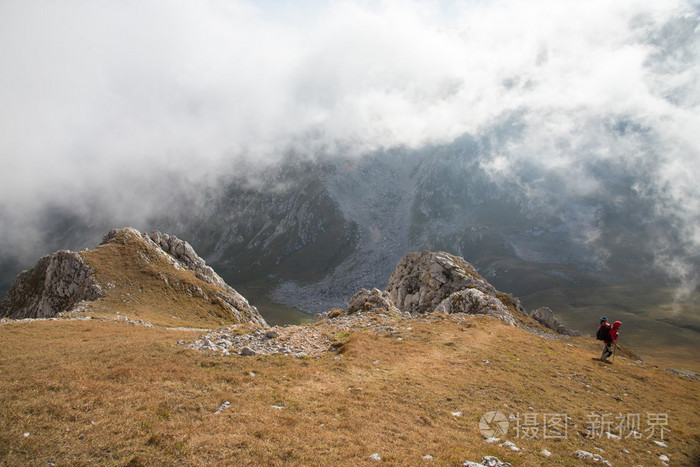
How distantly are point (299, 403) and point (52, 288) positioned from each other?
75.1m

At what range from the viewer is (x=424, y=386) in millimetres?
20391

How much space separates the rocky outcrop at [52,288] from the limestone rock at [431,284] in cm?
5829

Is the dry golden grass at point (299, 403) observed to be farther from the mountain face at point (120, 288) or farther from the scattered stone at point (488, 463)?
the mountain face at point (120, 288)

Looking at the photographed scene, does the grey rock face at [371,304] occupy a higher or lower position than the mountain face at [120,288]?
higher

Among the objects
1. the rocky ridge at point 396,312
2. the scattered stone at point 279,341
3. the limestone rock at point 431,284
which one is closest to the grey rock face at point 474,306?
the rocky ridge at point 396,312

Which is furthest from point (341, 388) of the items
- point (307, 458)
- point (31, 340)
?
point (31, 340)

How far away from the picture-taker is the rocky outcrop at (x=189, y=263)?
249 feet

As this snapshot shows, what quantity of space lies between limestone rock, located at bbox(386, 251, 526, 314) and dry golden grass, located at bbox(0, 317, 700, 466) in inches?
1470

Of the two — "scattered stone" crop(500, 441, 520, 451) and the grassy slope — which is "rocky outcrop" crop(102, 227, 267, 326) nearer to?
the grassy slope

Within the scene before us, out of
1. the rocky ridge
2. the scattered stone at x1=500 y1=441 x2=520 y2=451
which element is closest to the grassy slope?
the rocky ridge

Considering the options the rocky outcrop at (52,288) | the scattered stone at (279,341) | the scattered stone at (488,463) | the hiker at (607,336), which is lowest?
the rocky outcrop at (52,288)

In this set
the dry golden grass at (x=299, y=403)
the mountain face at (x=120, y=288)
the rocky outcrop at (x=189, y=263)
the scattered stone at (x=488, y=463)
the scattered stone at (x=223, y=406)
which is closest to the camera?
the dry golden grass at (x=299, y=403)

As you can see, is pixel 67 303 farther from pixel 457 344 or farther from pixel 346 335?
pixel 457 344

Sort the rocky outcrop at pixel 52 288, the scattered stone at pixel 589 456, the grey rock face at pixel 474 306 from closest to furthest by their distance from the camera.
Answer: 1. the scattered stone at pixel 589 456
2. the grey rock face at pixel 474 306
3. the rocky outcrop at pixel 52 288
